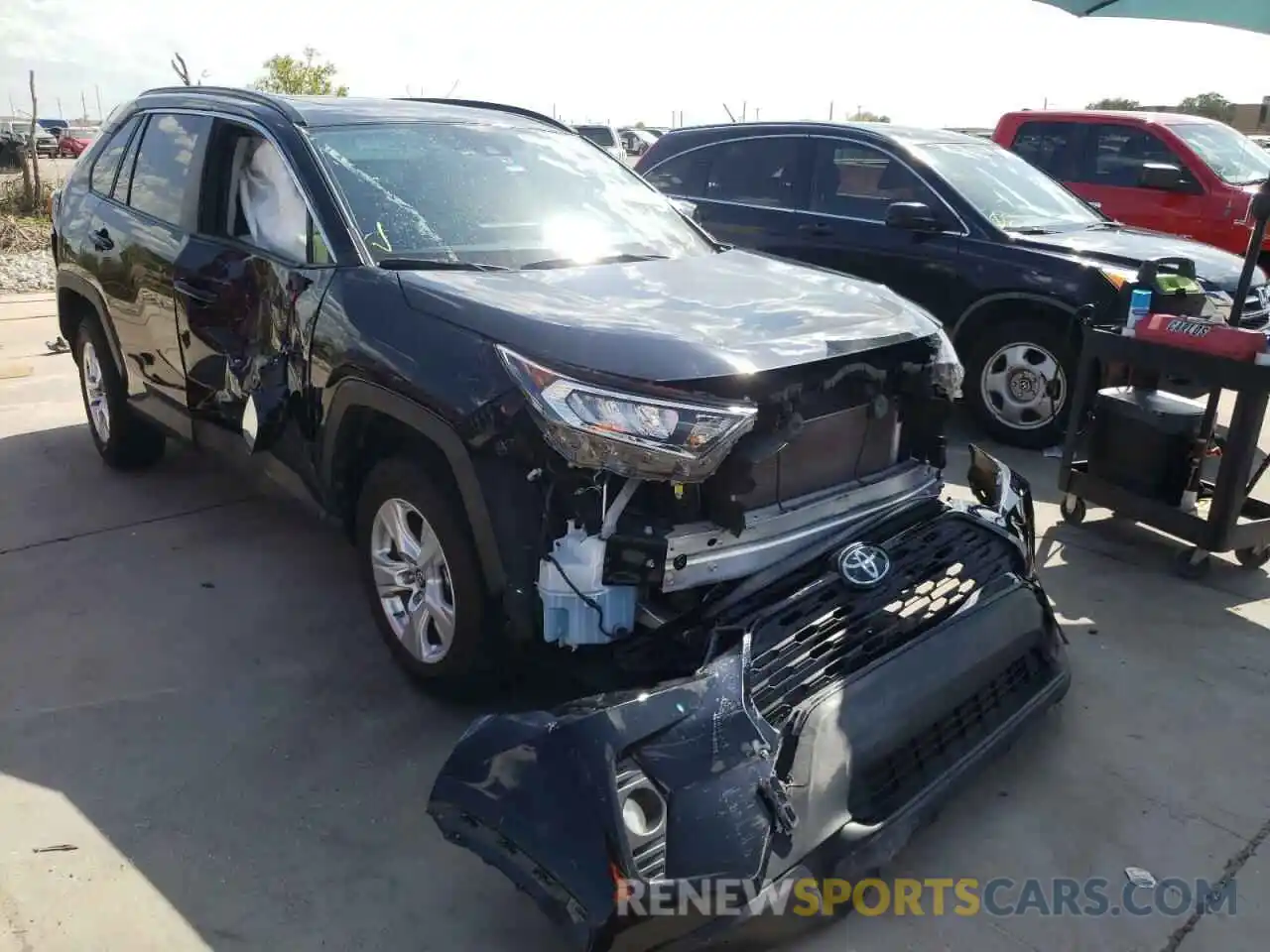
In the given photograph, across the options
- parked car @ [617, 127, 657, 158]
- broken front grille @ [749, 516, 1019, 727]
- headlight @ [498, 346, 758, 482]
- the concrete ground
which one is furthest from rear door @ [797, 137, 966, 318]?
parked car @ [617, 127, 657, 158]

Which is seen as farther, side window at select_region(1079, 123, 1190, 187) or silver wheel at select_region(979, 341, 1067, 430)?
side window at select_region(1079, 123, 1190, 187)

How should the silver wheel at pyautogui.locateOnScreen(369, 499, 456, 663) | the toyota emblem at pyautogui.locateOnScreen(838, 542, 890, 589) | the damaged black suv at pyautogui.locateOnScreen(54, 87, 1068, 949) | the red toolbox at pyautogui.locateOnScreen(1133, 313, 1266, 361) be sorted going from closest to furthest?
the damaged black suv at pyautogui.locateOnScreen(54, 87, 1068, 949), the toyota emblem at pyautogui.locateOnScreen(838, 542, 890, 589), the silver wheel at pyautogui.locateOnScreen(369, 499, 456, 663), the red toolbox at pyautogui.locateOnScreen(1133, 313, 1266, 361)

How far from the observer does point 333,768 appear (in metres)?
3.06

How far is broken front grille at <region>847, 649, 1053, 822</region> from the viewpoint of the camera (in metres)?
2.37

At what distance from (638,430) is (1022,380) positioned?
4.24 meters

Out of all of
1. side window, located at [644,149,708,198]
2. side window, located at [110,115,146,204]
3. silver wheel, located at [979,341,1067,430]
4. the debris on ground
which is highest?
side window, located at [110,115,146,204]

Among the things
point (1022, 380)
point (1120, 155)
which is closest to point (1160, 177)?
point (1120, 155)

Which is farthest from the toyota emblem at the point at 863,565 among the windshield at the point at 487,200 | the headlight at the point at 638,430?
the windshield at the point at 487,200

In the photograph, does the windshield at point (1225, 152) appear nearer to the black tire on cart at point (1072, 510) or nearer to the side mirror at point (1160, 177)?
the side mirror at point (1160, 177)

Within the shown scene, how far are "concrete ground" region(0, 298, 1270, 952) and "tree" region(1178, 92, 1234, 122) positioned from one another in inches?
1249

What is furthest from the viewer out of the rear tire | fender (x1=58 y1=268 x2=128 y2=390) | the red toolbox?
the rear tire

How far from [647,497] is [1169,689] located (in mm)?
2083

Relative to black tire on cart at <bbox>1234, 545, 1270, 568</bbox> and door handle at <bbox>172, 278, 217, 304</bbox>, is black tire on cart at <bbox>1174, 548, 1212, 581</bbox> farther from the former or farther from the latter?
door handle at <bbox>172, 278, 217, 304</bbox>

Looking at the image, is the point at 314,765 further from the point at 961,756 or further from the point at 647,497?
the point at 961,756
